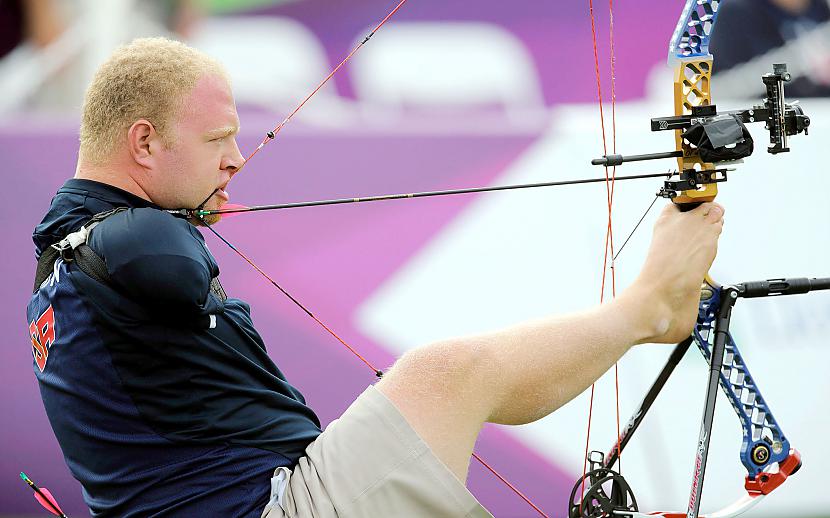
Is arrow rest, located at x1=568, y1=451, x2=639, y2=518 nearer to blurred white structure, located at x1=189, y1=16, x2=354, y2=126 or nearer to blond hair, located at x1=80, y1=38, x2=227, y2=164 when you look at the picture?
blond hair, located at x1=80, y1=38, x2=227, y2=164

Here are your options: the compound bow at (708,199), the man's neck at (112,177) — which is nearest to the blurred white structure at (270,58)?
the compound bow at (708,199)

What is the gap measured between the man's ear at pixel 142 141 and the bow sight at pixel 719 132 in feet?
1.88

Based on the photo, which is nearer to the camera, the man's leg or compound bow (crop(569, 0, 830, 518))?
the man's leg

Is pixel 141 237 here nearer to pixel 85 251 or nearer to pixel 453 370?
pixel 85 251

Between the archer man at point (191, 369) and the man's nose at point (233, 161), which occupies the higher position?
the man's nose at point (233, 161)

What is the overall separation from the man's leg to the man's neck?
398mm

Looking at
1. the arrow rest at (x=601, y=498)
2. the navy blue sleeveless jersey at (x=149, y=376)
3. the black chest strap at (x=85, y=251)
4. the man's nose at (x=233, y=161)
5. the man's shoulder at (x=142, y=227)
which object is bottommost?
the arrow rest at (x=601, y=498)

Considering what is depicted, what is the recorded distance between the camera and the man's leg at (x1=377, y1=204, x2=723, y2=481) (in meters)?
1.30

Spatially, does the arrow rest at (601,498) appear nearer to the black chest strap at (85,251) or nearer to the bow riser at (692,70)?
the bow riser at (692,70)

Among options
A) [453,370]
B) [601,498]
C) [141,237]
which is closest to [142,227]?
[141,237]

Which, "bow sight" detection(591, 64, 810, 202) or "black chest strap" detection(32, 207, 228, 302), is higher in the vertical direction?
"bow sight" detection(591, 64, 810, 202)

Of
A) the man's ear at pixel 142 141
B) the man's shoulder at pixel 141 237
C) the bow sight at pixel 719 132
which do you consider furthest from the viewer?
the bow sight at pixel 719 132

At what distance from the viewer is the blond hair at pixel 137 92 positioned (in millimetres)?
1364

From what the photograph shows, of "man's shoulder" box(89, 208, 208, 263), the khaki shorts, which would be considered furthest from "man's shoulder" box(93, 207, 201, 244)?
the khaki shorts
